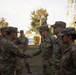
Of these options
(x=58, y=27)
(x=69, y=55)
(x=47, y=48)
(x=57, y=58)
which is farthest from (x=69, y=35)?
(x=47, y=48)

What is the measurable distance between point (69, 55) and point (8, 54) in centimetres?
251

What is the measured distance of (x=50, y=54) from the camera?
29.2 feet

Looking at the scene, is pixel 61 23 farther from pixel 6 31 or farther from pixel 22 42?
pixel 22 42

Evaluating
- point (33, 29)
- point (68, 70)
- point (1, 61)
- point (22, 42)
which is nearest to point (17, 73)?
point (22, 42)

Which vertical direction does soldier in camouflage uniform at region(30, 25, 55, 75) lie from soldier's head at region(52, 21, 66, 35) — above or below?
below

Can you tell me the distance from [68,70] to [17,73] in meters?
6.64

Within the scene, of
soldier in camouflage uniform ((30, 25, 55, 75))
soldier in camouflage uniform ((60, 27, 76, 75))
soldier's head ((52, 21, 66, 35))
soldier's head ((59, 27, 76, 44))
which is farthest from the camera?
soldier in camouflage uniform ((30, 25, 55, 75))

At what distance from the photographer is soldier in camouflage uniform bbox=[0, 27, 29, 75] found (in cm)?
752

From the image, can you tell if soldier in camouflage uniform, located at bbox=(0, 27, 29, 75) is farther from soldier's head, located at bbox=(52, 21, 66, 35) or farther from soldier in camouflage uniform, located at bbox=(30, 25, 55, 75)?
soldier in camouflage uniform, located at bbox=(30, 25, 55, 75)

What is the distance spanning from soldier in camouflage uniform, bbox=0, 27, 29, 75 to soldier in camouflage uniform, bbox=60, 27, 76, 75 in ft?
6.80

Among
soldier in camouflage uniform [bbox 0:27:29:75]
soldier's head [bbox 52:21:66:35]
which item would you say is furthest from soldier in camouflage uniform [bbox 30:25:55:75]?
soldier in camouflage uniform [bbox 0:27:29:75]

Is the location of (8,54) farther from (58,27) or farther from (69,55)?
(69,55)

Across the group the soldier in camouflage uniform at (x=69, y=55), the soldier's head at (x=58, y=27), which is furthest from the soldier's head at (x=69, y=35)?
the soldier's head at (x=58, y=27)

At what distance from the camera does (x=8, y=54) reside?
24.9 feet
